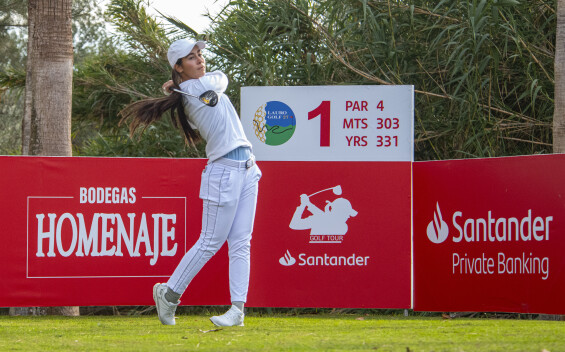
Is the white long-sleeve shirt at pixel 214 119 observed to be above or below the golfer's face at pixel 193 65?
below

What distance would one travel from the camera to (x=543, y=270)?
20.1ft

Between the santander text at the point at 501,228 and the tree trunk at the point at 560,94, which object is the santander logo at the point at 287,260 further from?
the tree trunk at the point at 560,94

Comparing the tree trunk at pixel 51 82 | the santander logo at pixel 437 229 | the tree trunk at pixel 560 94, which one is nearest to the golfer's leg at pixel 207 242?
the santander logo at pixel 437 229

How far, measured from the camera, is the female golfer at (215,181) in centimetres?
537

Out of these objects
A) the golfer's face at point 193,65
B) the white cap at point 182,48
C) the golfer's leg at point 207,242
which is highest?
the white cap at point 182,48

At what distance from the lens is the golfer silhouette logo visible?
6773 millimetres

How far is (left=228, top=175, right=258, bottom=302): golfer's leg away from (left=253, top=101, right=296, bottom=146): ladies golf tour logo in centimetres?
141

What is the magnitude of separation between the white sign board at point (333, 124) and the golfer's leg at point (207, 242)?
5.07ft

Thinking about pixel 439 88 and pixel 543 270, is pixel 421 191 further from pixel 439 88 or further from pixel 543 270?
pixel 439 88

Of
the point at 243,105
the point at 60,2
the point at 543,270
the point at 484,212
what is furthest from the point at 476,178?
the point at 60,2

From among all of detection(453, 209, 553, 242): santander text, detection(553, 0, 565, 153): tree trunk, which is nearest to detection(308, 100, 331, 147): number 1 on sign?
detection(453, 209, 553, 242): santander text

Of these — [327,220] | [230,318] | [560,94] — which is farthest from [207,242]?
[560,94]

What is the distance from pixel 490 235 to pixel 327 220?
122cm

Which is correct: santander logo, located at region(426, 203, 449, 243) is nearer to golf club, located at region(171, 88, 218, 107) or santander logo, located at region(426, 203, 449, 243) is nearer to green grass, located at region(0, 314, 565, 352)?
green grass, located at region(0, 314, 565, 352)
